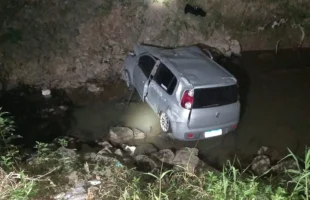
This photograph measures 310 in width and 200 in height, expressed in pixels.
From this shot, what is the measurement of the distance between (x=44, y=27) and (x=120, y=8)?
249 centimetres

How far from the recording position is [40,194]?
4.32m

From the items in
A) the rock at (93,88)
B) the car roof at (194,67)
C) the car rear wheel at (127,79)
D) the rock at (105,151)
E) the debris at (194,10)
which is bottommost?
the rock at (105,151)

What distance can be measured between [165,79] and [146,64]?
3.18ft

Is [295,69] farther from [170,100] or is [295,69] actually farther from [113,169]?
[113,169]

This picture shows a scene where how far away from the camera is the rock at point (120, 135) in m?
7.74

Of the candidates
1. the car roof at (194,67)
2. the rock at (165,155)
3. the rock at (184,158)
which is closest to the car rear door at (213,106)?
the car roof at (194,67)

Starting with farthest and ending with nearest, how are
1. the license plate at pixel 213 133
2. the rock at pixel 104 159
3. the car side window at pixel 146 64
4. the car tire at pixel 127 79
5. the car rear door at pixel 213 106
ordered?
the car tire at pixel 127 79, the car side window at pixel 146 64, the license plate at pixel 213 133, the car rear door at pixel 213 106, the rock at pixel 104 159

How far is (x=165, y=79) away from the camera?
768 centimetres

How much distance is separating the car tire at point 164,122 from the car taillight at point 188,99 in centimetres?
68

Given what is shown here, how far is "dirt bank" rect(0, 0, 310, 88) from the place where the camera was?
9508 mm

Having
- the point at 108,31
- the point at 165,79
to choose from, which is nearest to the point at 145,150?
the point at 165,79

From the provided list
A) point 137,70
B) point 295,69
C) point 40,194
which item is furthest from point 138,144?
point 295,69

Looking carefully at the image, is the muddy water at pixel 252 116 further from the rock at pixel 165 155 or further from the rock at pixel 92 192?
the rock at pixel 92 192

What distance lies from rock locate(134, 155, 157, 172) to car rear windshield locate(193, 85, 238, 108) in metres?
1.47
